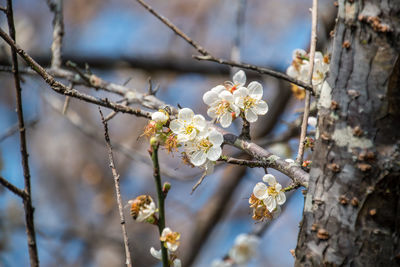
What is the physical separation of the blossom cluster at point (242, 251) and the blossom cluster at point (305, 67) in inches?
45.1

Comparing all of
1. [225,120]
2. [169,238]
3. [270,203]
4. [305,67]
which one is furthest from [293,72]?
[169,238]

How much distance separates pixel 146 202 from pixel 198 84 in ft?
17.9

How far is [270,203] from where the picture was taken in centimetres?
110

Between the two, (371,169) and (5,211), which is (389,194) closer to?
(371,169)

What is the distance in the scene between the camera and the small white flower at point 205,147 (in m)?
1.03

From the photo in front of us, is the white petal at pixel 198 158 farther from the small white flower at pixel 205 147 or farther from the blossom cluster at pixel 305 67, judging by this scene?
the blossom cluster at pixel 305 67

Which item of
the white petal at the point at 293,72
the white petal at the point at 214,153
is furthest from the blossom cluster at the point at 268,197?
the white petal at the point at 293,72

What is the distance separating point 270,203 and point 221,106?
0.93 ft

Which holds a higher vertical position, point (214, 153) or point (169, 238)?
point (214, 153)

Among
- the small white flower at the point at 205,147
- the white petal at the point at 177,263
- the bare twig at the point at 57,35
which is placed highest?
the bare twig at the point at 57,35

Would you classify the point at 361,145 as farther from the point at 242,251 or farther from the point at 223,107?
the point at 242,251

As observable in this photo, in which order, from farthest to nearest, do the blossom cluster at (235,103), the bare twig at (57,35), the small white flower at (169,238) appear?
the bare twig at (57,35) < the blossom cluster at (235,103) < the small white flower at (169,238)

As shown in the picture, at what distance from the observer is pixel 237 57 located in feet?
6.41

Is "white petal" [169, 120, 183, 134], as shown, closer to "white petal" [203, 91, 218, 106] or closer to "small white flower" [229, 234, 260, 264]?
"white petal" [203, 91, 218, 106]
